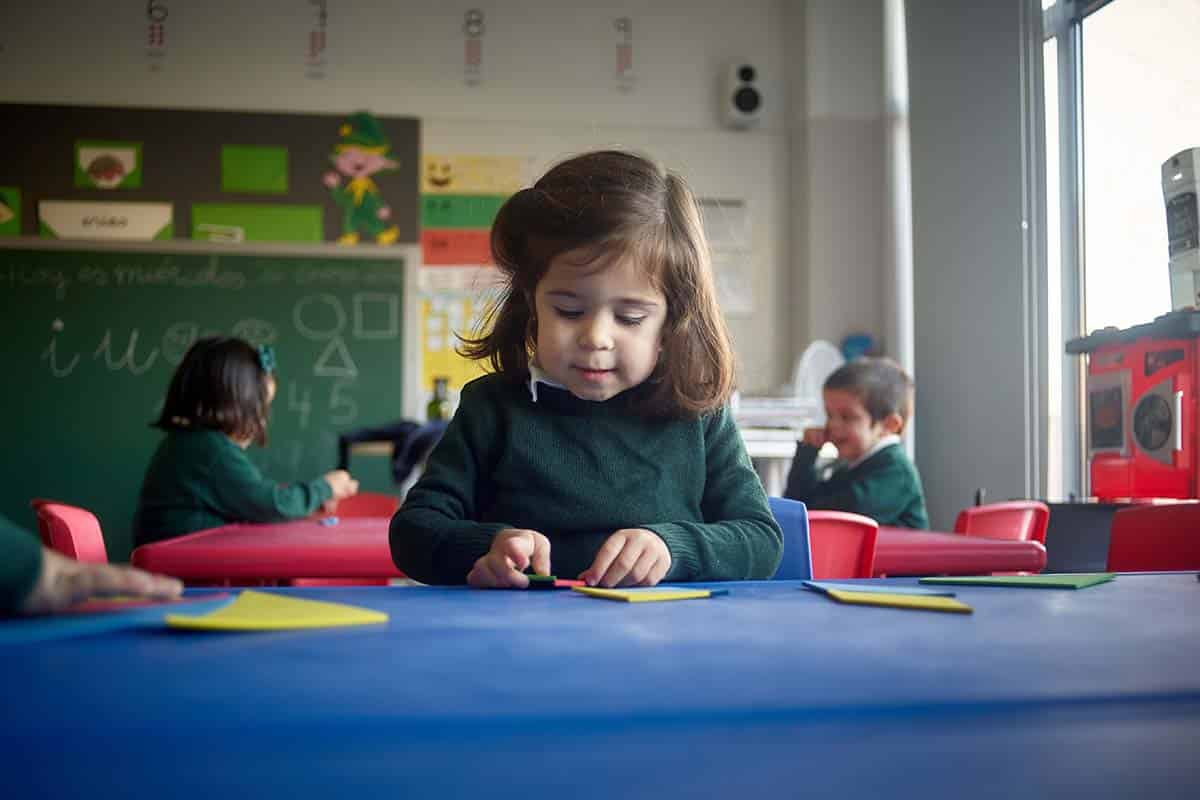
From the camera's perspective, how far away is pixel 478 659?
16.1 inches

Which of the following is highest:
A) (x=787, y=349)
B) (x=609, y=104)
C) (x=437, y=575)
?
(x=609, y=104)

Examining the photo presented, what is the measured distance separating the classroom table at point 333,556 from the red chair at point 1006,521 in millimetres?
450

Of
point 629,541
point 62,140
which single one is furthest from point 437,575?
point 62,140

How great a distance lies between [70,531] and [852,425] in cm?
213

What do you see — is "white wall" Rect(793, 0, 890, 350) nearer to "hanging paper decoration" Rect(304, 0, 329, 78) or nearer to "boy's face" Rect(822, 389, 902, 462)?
"boy's face" Rect(822, 389, 902, 462)

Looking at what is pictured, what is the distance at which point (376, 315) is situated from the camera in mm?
5316

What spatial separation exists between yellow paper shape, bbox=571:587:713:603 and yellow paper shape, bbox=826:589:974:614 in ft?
0.27

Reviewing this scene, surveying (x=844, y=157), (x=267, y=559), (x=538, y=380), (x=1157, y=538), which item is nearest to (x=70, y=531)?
(x=267, y=559)

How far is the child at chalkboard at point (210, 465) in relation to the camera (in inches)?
97.1

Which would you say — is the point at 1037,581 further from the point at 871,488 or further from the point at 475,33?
the point at 475,33

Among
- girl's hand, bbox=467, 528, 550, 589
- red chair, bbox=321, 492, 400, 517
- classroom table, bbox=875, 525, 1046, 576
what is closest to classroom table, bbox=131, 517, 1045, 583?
classroom table, bbox=875, 525, 1046, 576

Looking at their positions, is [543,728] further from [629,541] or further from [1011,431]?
[1011,431]

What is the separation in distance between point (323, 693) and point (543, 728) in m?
0.08

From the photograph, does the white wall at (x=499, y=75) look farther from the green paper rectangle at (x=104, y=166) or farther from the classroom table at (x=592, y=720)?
the classroom table at (x=592, y=720)
